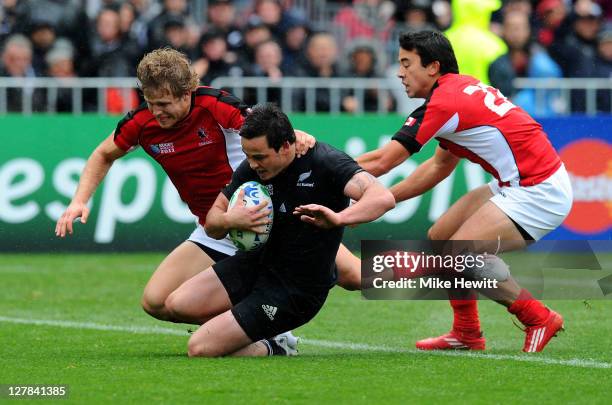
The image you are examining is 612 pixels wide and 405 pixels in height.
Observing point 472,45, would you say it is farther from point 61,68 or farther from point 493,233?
point 493,233

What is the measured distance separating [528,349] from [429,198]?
723cm

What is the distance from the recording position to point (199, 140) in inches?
352

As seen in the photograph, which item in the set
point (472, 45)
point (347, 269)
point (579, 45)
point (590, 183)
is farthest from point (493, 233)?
point (579, 45)

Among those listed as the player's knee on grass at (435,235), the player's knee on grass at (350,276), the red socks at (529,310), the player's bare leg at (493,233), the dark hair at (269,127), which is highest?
the dark hair at (269,127)

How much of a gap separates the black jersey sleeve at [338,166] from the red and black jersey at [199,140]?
2.90 ft

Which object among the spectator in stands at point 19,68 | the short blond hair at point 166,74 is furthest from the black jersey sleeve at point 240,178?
the spectator in stands at point 19,68

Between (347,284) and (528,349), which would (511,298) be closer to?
(528,349)

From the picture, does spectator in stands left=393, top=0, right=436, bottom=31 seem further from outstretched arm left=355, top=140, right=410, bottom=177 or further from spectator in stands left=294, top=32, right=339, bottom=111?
outstretched arm left=355, top=140, right=410, bottom=177

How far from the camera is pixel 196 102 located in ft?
29.0

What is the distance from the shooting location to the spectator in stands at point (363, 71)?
55.1ft

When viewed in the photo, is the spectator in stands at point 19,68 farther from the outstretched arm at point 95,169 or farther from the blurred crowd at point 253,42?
the outstretched arm at point 95,169

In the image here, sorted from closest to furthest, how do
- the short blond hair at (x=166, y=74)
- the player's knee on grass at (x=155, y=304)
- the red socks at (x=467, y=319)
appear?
the short blond hair at (x=166, y=74) < the player's knee on grass at (x=155, y=304) < the red socks at (x=467, y=319)

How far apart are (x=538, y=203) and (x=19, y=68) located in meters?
9.61

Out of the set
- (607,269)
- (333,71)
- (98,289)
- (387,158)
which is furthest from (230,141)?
(333,71)
